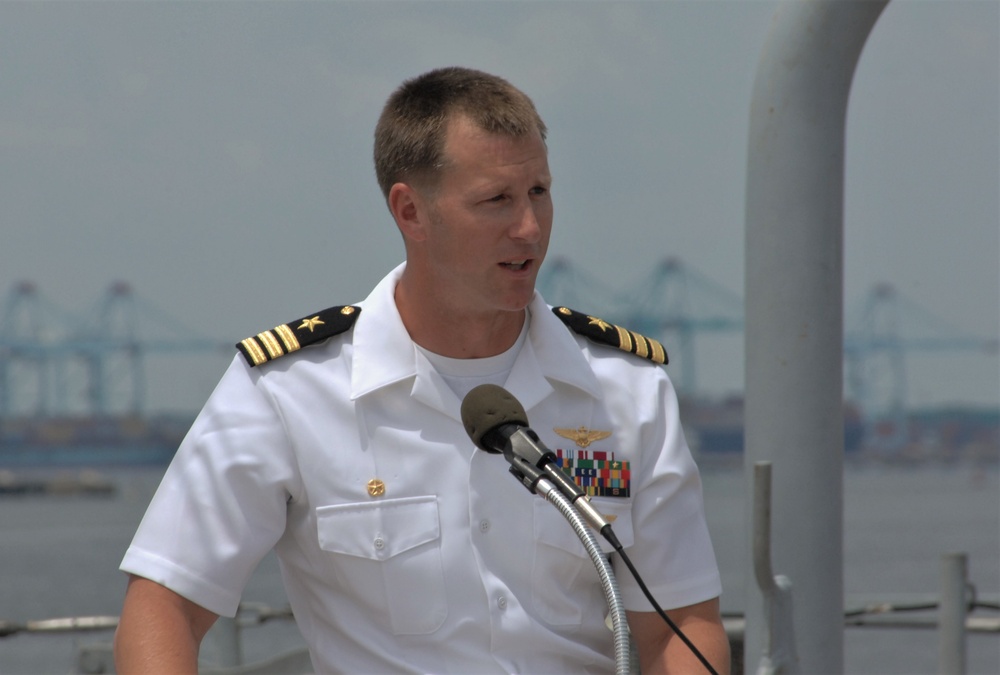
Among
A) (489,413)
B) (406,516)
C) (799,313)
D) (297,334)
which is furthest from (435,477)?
(799,313)

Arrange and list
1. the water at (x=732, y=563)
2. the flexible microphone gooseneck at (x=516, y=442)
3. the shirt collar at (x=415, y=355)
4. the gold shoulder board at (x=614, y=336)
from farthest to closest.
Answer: the water at (x=732, y=563)
the gold shoulder board at (x=614, y=336)
the shirt collar at (x=415, y=355)
the flexible microphone gooseneck at (x=516, y=442)

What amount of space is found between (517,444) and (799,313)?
1425 millimetres

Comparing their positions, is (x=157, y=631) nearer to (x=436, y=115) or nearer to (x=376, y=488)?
(x=376, y=488)

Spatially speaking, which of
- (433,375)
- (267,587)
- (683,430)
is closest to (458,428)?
(433,375)

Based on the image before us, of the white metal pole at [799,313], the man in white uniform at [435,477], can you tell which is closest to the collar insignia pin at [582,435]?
the man in white uniform at [435,477]

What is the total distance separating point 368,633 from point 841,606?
1347mm

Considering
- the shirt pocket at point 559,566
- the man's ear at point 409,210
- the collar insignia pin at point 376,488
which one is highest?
the man's ear at point 409,210

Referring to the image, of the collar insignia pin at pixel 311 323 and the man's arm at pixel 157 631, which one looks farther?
the collar insignia pin at pixel 311 323

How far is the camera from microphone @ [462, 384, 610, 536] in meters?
1.84

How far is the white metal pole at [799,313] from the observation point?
10.3ft

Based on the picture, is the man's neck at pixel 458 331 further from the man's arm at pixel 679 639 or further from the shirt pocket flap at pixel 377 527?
the man's arm at pixel 679 639

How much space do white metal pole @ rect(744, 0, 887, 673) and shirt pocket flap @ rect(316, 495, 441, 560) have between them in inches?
41.8

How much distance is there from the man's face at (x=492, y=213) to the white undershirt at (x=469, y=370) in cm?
13

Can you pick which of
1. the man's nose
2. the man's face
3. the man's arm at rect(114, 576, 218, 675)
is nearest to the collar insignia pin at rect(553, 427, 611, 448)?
the man's face
